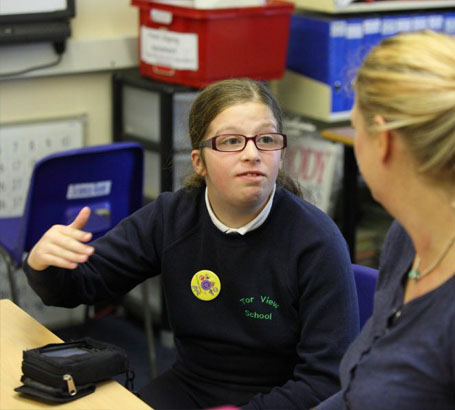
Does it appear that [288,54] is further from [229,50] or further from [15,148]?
[15,148]

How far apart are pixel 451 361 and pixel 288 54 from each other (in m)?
2.61

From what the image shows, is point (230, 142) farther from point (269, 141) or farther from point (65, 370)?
point (65, 370)

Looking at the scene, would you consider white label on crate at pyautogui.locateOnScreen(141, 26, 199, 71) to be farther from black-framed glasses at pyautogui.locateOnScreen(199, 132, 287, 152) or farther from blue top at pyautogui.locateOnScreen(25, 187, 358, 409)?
black-framed glasses at pyautogui.locateOnScreen(199, 132, 287, 152)

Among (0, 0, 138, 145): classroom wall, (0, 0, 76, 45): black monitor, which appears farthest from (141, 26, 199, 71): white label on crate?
(0, 0, 76, 45): black monitor

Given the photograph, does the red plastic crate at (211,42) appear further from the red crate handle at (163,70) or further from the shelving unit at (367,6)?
the shelving unit at (367,6)

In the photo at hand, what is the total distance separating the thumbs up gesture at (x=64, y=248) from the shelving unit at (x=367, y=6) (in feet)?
6.58

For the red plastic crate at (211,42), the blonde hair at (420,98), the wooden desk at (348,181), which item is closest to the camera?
the blonde hair at (420,98)

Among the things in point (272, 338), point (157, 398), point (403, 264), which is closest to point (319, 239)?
point (272, 338)

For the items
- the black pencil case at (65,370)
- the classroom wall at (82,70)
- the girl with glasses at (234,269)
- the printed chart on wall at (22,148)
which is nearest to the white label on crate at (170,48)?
the classroom wall at (82,70)

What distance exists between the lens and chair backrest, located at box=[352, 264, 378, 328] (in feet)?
5.89

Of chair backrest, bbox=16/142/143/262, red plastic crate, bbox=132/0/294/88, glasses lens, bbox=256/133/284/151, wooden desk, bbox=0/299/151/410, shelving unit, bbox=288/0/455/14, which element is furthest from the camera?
shelving unit, bbox=288/0/455/14

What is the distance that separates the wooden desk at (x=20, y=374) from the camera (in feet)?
4.75

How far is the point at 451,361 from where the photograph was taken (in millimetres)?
1187

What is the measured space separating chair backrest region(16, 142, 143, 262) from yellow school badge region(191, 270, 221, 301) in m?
1.04
